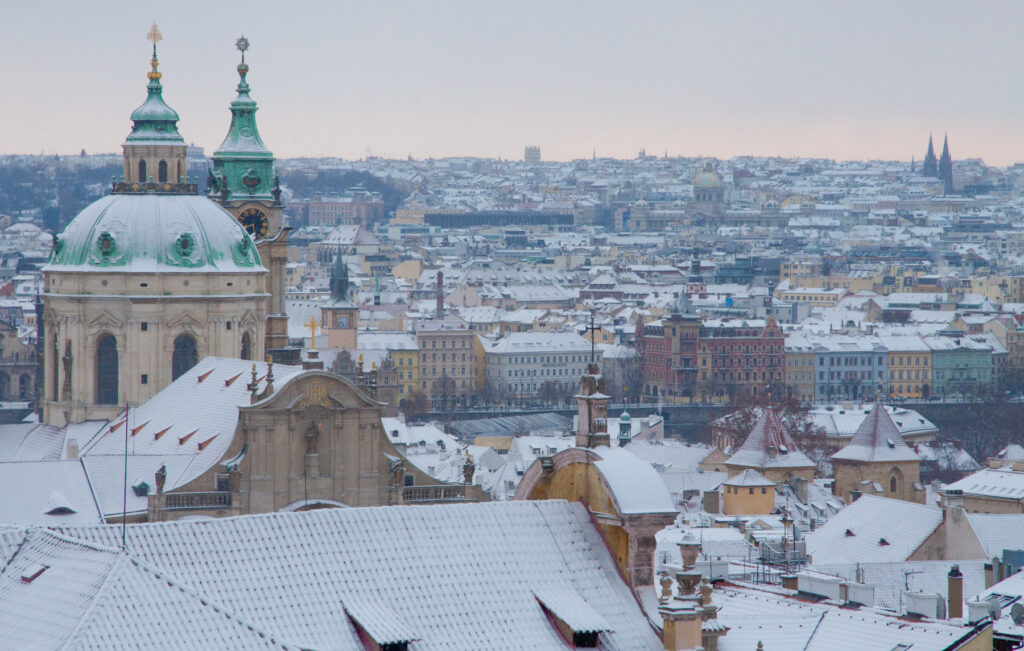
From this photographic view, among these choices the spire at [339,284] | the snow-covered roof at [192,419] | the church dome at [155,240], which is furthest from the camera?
the spire at [339,284]

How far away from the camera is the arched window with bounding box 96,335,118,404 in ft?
212

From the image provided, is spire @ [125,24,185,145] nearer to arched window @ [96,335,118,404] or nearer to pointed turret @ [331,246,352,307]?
arched window @ [96,335,118,404]

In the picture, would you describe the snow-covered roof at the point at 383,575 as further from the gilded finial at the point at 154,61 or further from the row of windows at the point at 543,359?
the row of windows at the point at 543,359

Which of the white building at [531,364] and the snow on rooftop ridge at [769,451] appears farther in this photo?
the white building at [531,364]

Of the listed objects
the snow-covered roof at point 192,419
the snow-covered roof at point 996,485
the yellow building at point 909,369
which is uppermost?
the snow-covered roof at point 192,419

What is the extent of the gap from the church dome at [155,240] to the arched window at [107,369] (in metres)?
1.92

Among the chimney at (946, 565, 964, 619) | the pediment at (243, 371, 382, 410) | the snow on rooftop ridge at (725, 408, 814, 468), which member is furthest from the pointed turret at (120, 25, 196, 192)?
the snow on rooftop ridge at (725, 408, 814, 468)

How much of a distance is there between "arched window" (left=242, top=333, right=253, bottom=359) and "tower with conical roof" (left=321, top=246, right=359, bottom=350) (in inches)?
3521

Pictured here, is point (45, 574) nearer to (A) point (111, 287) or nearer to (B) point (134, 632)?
(B) point (134, 632)

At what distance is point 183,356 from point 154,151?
282 inches

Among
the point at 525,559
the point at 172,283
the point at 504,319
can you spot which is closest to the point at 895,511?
the point at 172,283

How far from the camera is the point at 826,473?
364ft

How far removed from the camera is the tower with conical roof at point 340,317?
514ft

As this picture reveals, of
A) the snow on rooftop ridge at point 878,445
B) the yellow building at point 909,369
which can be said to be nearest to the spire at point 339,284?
the yellow building at point 909,369
